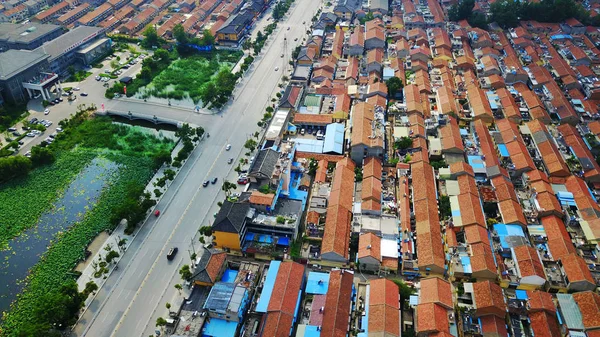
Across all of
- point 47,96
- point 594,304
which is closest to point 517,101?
point 594,304

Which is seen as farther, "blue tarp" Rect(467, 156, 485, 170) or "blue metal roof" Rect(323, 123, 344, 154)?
"blue metal roof" Rect(323, 123, 344, 154)

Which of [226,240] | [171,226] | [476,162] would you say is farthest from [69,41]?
[476,162]

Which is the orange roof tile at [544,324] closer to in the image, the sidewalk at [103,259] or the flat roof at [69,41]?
the sidewalk at [103,259]

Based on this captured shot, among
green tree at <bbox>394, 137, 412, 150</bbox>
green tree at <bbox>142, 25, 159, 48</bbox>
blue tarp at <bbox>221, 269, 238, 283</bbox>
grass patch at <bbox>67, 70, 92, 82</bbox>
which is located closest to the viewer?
blue tarp at <bbox>221, 269, 238, 283</bbox>

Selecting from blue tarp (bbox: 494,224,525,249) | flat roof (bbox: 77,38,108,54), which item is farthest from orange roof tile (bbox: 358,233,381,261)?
flat roof (bbox: 77,38,108,54)

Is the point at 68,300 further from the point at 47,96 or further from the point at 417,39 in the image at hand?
the point at 417,39

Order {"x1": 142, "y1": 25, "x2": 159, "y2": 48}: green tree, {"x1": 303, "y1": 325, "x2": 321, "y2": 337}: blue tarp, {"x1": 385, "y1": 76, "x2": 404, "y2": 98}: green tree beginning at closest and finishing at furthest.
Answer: {"x1": 303, "y1": 325, "x2": 321, "y2": 337}: blue tarp, {"x1": 385, "y1": 76, "x2": 404, "y2": 98}: green tree, {"x1": 142, "y1": 25, "x2": 159, "y2": 48}: green tree

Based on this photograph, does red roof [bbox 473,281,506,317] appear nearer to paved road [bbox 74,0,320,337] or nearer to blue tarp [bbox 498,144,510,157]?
blue tarp [bbox 498,144,510,157]
